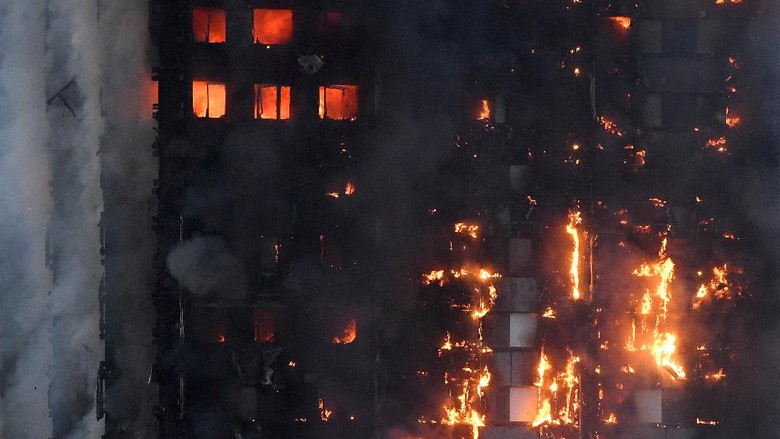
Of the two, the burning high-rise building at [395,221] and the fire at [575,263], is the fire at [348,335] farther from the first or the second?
the fire at [575,263]

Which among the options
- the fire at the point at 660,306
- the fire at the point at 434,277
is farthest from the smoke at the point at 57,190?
the fire at the point at 660,306

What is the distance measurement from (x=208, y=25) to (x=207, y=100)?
1.06 metres

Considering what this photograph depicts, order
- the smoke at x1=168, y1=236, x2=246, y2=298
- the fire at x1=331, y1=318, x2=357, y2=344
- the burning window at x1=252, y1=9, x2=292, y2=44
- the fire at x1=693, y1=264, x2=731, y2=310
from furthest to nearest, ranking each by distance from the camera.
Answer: the fire at x1=693, y1=264, x2=731, y2=310, the fire at x1=331, y1=318, x2=357, y2=344, the burning window at x1=252, y1=9, x2=292, y2=44, the smoke at x1=168, y1=236, x2=246, y2=298

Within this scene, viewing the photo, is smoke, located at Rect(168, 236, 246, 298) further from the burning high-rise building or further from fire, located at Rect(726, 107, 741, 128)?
fire, located at Rect(726, 107, 741, 128)

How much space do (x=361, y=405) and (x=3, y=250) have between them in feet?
18.7

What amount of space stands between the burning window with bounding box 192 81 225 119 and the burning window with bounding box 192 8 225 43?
0.63 metres

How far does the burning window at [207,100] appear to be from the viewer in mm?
7496

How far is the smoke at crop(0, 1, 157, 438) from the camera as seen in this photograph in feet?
25.3

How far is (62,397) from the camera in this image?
7.78 m

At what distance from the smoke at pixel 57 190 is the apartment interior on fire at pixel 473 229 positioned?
0.76 metres

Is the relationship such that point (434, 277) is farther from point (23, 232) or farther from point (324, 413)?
point (23, 232)

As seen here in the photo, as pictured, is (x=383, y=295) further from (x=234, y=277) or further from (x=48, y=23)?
(x=48, y=23)

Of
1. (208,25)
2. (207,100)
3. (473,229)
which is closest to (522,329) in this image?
(473,229)

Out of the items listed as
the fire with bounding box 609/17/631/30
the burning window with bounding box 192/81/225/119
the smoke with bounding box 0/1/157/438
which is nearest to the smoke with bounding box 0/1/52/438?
the smoke with bounding box 0/1/157/438
